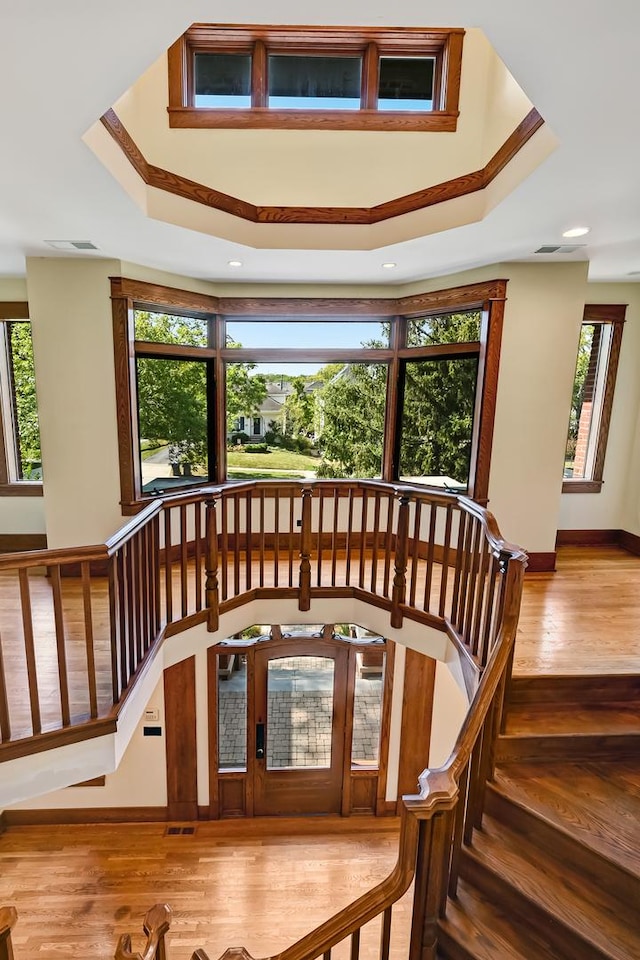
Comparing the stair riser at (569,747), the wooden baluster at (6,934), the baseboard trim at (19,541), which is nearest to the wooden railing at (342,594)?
the wooden baluster at (6,934)

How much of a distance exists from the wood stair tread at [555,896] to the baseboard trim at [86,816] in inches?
166

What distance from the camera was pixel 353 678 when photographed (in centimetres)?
512

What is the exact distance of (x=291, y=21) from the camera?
142cm

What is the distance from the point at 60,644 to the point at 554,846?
2432mm

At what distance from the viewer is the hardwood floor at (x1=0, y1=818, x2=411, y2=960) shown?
3.69 meters

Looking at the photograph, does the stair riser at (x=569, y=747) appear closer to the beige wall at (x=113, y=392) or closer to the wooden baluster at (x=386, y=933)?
A: the wooden baluster at (x=386, y=933)

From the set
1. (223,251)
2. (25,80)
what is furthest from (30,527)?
(25,80)

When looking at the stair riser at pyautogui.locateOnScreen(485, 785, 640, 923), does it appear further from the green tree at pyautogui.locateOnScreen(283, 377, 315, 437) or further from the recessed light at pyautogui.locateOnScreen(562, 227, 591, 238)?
the green tree at pyautogui.locateOnScreen(283, 377, 315, 437)

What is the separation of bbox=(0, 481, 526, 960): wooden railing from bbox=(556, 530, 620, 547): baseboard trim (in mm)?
1434

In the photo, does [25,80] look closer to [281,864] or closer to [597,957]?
[597,957]

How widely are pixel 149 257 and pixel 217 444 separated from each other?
6.08 feet

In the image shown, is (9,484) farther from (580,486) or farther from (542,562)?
(580,486)

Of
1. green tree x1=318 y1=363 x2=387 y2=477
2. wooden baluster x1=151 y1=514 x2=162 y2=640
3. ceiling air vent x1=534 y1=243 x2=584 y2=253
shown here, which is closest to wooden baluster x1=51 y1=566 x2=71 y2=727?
wooden baluster x1=151 y1=514 x2=162 y2=640

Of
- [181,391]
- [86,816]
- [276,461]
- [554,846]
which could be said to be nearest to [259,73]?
[181,391]
